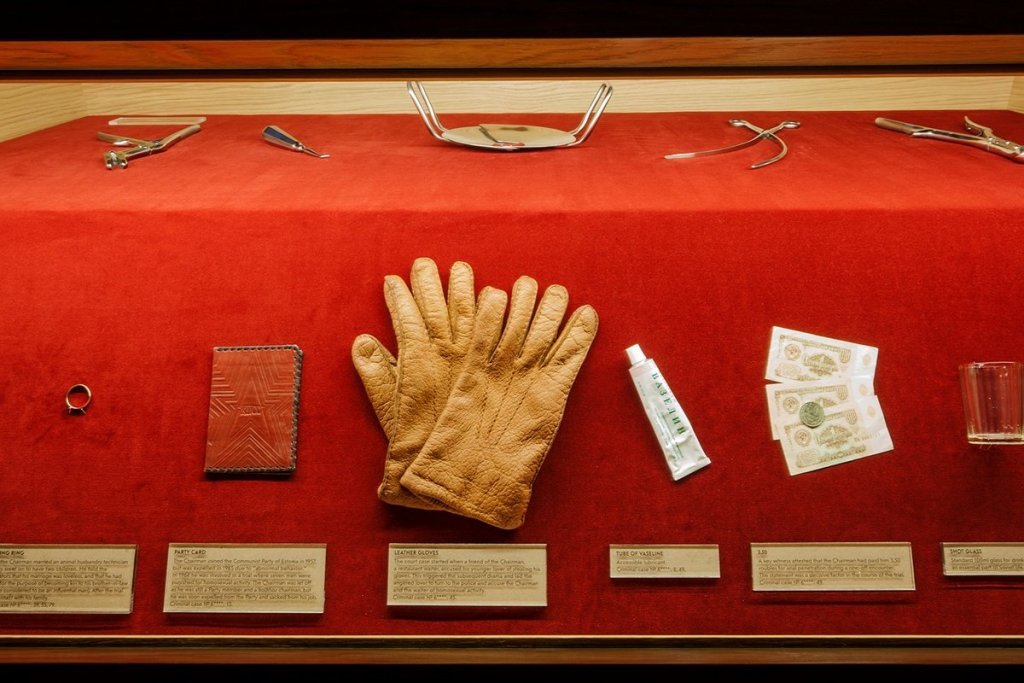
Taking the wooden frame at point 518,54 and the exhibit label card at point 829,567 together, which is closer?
the wooden frame at point 518,54

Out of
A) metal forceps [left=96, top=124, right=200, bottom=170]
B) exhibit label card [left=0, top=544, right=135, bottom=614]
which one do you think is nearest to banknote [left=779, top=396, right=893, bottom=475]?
exhibit label card [left=0, top=544, right=135, bottom=614]

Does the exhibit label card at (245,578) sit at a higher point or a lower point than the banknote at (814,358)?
lower

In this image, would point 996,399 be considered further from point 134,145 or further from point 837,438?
point 134,145

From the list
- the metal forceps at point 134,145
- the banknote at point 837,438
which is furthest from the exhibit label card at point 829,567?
the metal forceps at point 134,145

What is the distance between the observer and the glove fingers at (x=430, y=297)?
3.93ft

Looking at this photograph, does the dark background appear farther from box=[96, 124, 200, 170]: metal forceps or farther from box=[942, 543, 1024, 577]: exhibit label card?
box=[96, 124, 200, 170]: metal forceps

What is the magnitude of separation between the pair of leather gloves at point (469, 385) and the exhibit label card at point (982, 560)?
613 mm

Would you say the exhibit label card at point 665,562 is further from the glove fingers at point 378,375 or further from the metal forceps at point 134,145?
the metal forceps at point 134,145

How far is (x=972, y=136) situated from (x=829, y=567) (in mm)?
1040

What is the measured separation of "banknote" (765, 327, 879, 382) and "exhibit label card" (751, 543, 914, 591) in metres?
0.27

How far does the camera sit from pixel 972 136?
5.29ft

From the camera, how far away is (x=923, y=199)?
1323 millimetres

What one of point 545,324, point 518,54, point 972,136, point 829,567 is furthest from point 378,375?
point 972,136

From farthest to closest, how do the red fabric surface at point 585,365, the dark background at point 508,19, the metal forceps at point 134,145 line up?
the metal forceps at point 134,145
the red fabric surface at point 585,365
the dark background at point 508,19
